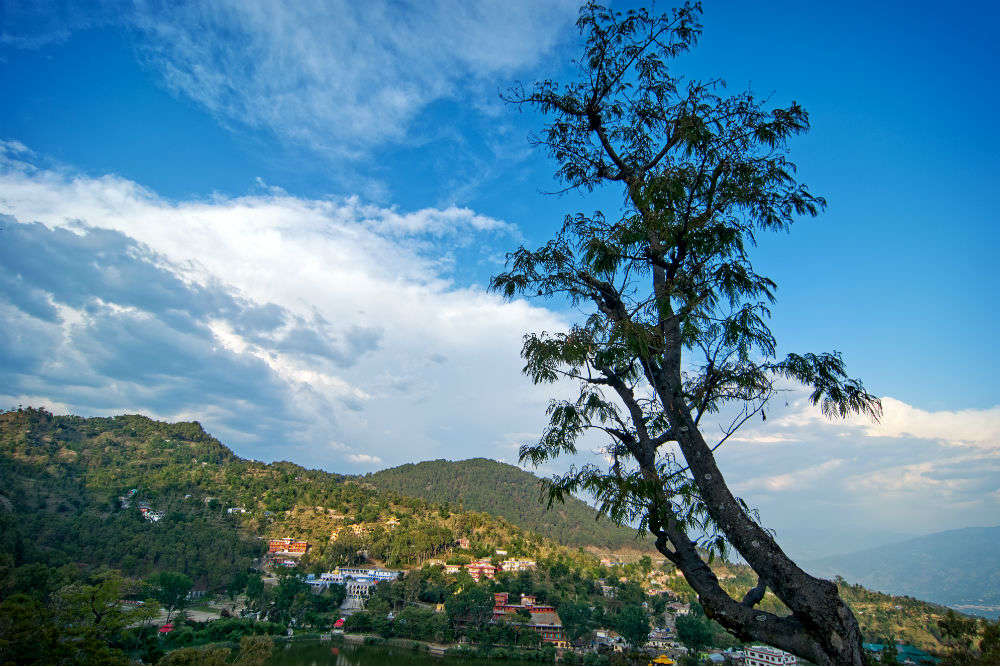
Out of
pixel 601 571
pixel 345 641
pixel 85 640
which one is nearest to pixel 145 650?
pixel 85 640

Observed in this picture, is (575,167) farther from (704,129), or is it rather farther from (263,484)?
(263,484)

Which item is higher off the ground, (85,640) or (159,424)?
(159,424)

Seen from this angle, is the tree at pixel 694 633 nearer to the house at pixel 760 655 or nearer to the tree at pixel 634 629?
→ the house at pixel 760 655

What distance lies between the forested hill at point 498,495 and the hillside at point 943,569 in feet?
110

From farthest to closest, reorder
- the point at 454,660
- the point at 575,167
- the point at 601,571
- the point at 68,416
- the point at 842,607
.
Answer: the point at 68,416
the point at 601,571
the point at 454,660
the point at 575,167
the point at 842,607

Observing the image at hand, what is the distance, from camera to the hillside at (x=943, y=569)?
67.1 meters

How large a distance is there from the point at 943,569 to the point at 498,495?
111407mm

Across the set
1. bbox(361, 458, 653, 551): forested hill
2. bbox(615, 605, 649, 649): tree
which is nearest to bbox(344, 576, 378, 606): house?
bbox(615, 605, 649, 649): tree

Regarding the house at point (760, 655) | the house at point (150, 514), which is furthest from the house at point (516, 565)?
the house at point (150, 514)

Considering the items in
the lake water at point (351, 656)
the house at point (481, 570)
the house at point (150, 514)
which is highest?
the house at point (150, 514)

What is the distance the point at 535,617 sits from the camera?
35375 millimetres

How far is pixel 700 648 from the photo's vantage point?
3234 cm

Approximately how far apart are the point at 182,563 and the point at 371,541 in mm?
20425

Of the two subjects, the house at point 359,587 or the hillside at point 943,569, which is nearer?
the house at point 359,587
